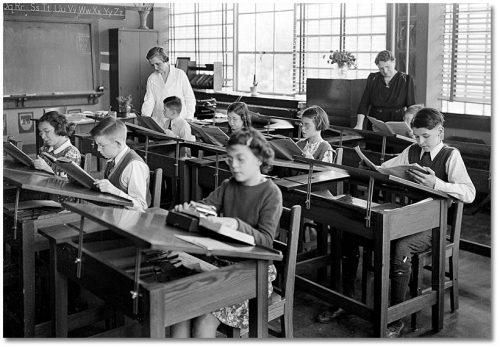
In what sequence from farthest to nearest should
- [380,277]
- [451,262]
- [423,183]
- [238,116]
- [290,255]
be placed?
[238,116], [451,262], [423,183], [380,277], [290,255]

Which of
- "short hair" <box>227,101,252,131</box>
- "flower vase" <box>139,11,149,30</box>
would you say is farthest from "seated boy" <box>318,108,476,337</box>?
"flower vase" <box>139,11,149,30</box>

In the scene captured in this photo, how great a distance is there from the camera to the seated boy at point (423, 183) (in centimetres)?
317

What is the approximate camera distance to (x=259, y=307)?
94.2 inches

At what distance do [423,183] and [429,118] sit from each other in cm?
40

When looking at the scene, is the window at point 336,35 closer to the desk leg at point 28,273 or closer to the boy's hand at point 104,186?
the boy's hand at point 104,186

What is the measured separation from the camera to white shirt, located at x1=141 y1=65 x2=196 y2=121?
606 centimetres

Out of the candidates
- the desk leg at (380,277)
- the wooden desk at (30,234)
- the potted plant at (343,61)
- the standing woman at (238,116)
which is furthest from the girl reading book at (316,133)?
the potted plant at (343,61)

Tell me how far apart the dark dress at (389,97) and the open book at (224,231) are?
12.5ft

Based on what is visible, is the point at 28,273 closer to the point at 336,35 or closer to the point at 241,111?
the point at 241,111

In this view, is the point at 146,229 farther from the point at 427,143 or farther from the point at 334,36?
the point at 334,36

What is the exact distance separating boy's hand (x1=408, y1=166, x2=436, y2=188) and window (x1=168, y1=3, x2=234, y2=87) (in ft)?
21.5

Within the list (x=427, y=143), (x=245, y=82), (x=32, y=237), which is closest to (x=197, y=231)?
(x=32, y=237)

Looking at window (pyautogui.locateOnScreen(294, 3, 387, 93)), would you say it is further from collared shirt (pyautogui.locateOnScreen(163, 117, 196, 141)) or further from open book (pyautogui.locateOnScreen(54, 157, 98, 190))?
open book (pyautogui.locateOnScreen(54, 157, 98, 190))

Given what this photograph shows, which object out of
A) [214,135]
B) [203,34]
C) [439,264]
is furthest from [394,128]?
[203,34]
